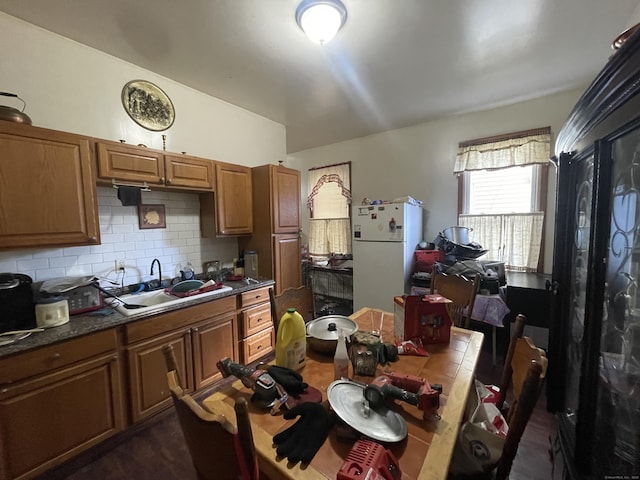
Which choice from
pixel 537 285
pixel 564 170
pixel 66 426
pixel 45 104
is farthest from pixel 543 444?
pixel 45 104

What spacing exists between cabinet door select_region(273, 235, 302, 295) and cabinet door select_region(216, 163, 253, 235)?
355 mm

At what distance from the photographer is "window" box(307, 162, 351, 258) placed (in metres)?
4.12

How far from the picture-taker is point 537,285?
2391 mm

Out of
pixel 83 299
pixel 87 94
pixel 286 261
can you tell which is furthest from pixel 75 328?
pixel 286 261

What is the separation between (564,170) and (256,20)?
2.10 meters

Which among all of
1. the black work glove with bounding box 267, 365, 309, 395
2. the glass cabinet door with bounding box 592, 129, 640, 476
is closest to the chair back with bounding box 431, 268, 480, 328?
the glass cabinet door with bounding box 592, 129, 640, 476

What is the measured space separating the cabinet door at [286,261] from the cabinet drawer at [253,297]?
180mm

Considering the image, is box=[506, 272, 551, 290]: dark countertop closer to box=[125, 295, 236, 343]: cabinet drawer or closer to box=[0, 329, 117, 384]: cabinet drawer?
box=[125, 295, 236, 343]: cabinet drawer

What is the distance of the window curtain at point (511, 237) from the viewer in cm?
278

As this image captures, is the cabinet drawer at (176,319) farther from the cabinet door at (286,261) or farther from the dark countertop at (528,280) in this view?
the dark countertop at (528,280)

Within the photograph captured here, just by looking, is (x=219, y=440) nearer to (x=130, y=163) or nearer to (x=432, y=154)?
(x=130, y=163)

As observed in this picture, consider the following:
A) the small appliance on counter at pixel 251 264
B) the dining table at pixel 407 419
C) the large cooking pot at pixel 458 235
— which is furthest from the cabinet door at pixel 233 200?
the large cooking pot at pixel 458 235

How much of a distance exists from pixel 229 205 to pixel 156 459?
1907 mm

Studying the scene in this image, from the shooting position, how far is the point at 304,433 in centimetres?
77
